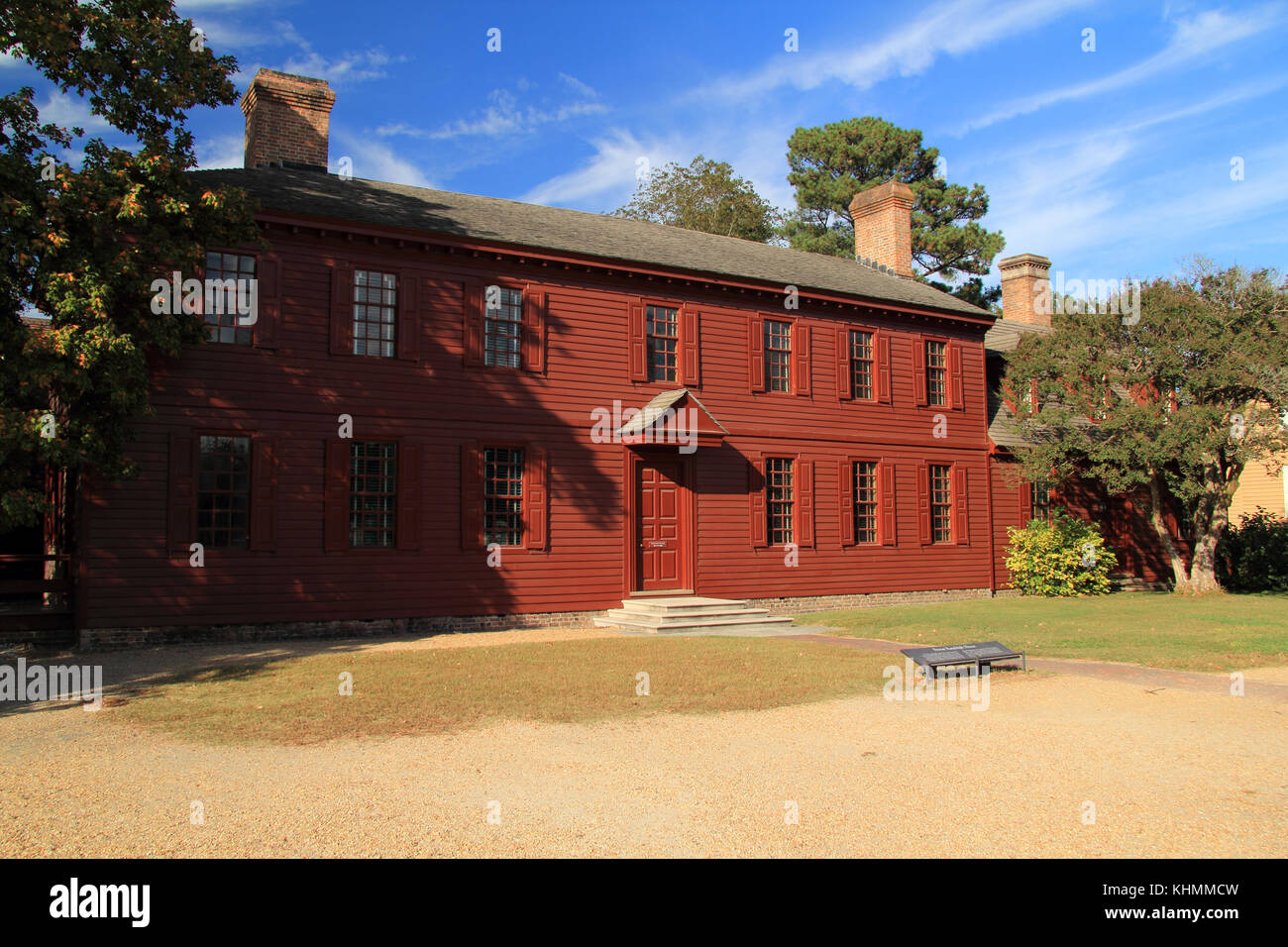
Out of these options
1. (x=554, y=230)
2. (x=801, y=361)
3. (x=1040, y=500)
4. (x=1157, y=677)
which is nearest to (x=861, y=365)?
(x=801, y=361)

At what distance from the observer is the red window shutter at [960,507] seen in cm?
2230

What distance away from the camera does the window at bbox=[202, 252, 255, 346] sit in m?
14.7

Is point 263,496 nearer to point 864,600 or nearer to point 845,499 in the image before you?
point 845,499

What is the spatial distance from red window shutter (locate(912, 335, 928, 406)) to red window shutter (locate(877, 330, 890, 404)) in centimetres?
85

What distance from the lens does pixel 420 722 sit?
319 inches

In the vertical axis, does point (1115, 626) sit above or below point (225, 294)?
below

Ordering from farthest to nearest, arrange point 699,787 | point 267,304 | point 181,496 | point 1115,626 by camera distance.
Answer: point 1115,626
point 267,304
point 181,496
point 699,787

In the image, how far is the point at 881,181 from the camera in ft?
149

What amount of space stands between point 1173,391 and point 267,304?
64.5 ft

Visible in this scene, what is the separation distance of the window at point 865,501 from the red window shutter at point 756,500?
2.74 m

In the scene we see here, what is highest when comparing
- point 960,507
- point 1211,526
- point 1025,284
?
point 1025,284

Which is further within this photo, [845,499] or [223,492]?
[845,499]

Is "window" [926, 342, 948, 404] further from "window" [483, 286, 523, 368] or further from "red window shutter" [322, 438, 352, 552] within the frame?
"red window shutter" [322, 438, 352, 552]

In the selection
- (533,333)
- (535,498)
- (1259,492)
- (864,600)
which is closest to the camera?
(535,498)
